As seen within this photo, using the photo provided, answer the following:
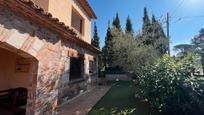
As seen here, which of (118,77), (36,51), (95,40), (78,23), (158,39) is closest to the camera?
(36,51)

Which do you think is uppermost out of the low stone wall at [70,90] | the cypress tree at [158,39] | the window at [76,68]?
the cypress tree at [158,39]

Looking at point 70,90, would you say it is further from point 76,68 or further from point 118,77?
point 118,77

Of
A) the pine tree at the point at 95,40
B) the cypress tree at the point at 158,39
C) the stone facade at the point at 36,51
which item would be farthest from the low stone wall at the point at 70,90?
the pine tree at the point at 95,40

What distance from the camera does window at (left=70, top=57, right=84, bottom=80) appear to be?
10.4m

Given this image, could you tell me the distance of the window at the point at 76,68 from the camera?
10.4 metres

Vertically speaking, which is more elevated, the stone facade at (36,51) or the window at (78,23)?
the window at (78,23)

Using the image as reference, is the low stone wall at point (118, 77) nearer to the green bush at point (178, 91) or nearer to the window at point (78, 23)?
the window at point (78, 23)

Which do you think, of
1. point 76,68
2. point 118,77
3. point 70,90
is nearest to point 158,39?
point 118,77

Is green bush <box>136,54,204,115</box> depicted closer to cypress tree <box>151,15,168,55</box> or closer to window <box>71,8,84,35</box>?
window <box>71,8,84,35</box>

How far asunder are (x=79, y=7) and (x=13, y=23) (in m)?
9.55

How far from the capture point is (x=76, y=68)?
11234 millimetres

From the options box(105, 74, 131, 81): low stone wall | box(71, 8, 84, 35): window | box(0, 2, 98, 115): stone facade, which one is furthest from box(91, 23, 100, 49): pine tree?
box(0, 2, 98, 115): stone facade

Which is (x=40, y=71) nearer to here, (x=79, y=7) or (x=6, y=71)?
(x=6, y=71)

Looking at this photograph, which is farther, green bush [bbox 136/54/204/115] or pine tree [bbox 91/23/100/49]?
pine tree [bbox 91/23/100/49]
